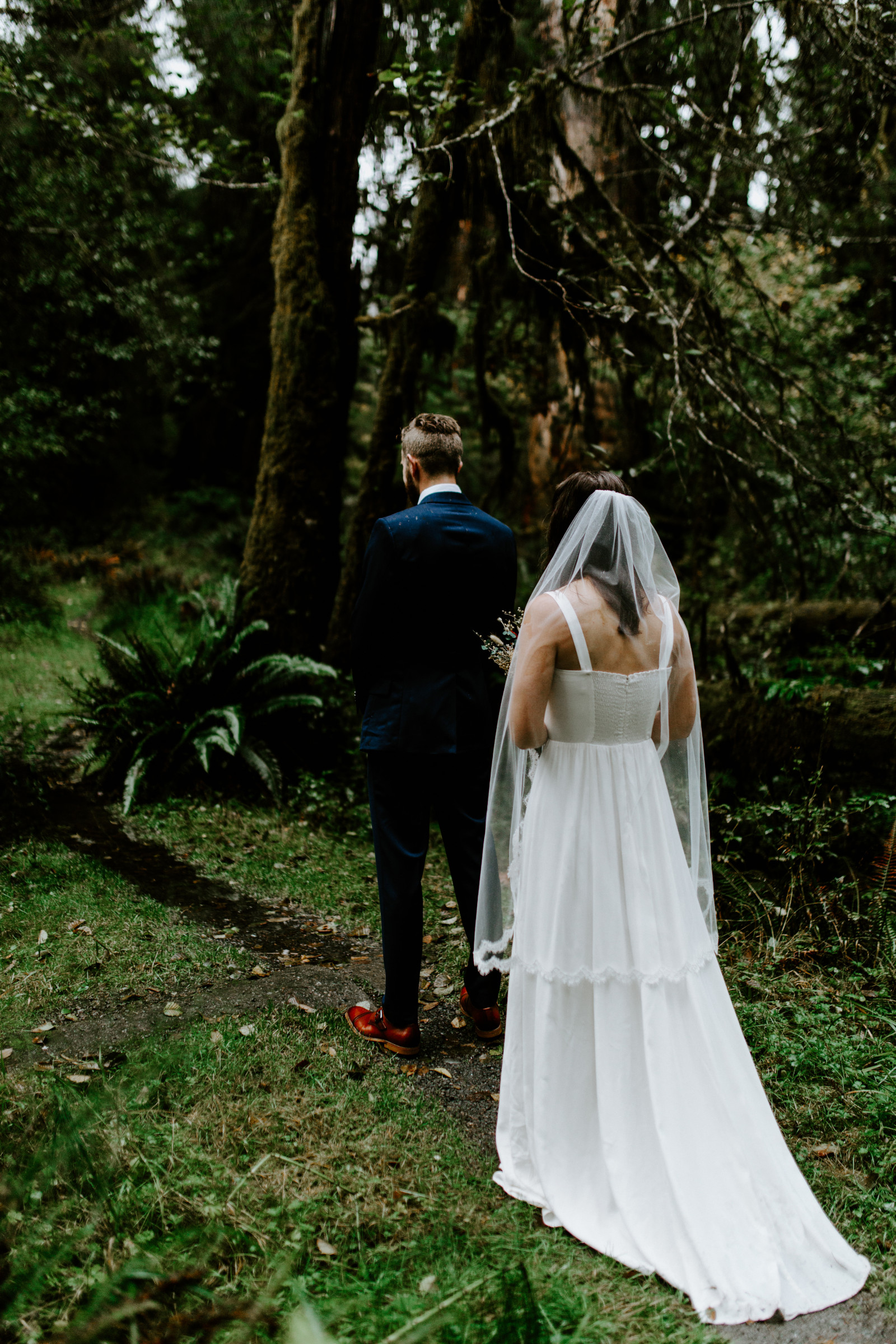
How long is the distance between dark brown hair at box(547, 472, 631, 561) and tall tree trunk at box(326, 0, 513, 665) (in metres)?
4.68

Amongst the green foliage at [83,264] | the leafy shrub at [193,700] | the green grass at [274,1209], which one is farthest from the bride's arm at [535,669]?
the green foliage at [83,264]

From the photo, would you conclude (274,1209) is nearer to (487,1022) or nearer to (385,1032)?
(385,1032)

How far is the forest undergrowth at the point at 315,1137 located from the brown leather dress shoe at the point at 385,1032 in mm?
80

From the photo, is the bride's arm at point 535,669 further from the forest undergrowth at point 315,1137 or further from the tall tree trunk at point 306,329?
the tall tree trunk at point 306,329

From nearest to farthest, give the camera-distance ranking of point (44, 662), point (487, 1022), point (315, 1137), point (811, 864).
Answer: point (315, 1137)
point (487, 1022)
point (811, 864)
point (44, 662)

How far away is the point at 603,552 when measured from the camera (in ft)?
9.30

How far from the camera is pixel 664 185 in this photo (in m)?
8.79

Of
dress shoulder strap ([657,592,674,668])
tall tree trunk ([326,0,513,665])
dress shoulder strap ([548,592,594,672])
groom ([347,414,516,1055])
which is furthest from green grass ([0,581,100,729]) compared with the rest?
dress shoulder strap ([657,592,674,668])

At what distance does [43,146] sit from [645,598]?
12577 millimetres

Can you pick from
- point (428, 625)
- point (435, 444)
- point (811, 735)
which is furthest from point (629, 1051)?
point (811, 735)

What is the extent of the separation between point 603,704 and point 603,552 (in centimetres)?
51

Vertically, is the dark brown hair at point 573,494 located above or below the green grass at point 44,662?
above

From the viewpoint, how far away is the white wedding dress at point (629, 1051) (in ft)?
8.09

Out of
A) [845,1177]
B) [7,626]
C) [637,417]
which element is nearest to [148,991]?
[845,1177]
